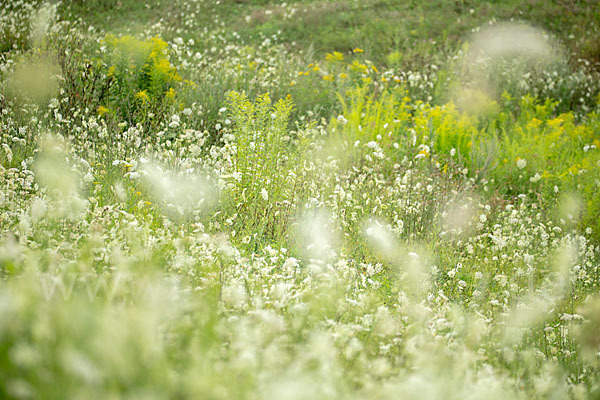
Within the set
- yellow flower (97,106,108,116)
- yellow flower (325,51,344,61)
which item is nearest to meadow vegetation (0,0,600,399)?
yellow flower (97,106,108,116)

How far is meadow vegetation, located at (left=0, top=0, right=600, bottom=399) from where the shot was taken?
139 cm

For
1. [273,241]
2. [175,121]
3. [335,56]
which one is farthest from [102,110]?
[335,56]

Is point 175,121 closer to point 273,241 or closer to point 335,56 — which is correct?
point 273,241

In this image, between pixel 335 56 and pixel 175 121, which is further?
pixel 335 56

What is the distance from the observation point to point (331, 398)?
4.50 feet

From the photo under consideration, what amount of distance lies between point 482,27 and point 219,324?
42.2ft

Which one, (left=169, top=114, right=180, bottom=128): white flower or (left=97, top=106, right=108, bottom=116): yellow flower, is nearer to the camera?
(left=169, top=114, right=180, bottom=128): white flower

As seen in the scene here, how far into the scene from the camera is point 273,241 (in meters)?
3.51

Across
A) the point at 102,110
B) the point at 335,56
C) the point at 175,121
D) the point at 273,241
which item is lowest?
the point at 273,241

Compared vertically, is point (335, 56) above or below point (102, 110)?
above

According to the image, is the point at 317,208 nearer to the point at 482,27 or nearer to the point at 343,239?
the point at 343,239

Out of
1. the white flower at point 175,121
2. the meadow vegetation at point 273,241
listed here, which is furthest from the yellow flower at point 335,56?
the white flower at point 175,121

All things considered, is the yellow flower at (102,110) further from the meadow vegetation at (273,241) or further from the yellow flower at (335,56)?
the yellow flower at (335,56)

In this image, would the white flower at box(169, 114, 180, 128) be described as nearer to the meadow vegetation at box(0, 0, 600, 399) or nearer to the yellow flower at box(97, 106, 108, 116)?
the meadow vegetation at box(0, 0, 600, 399)
